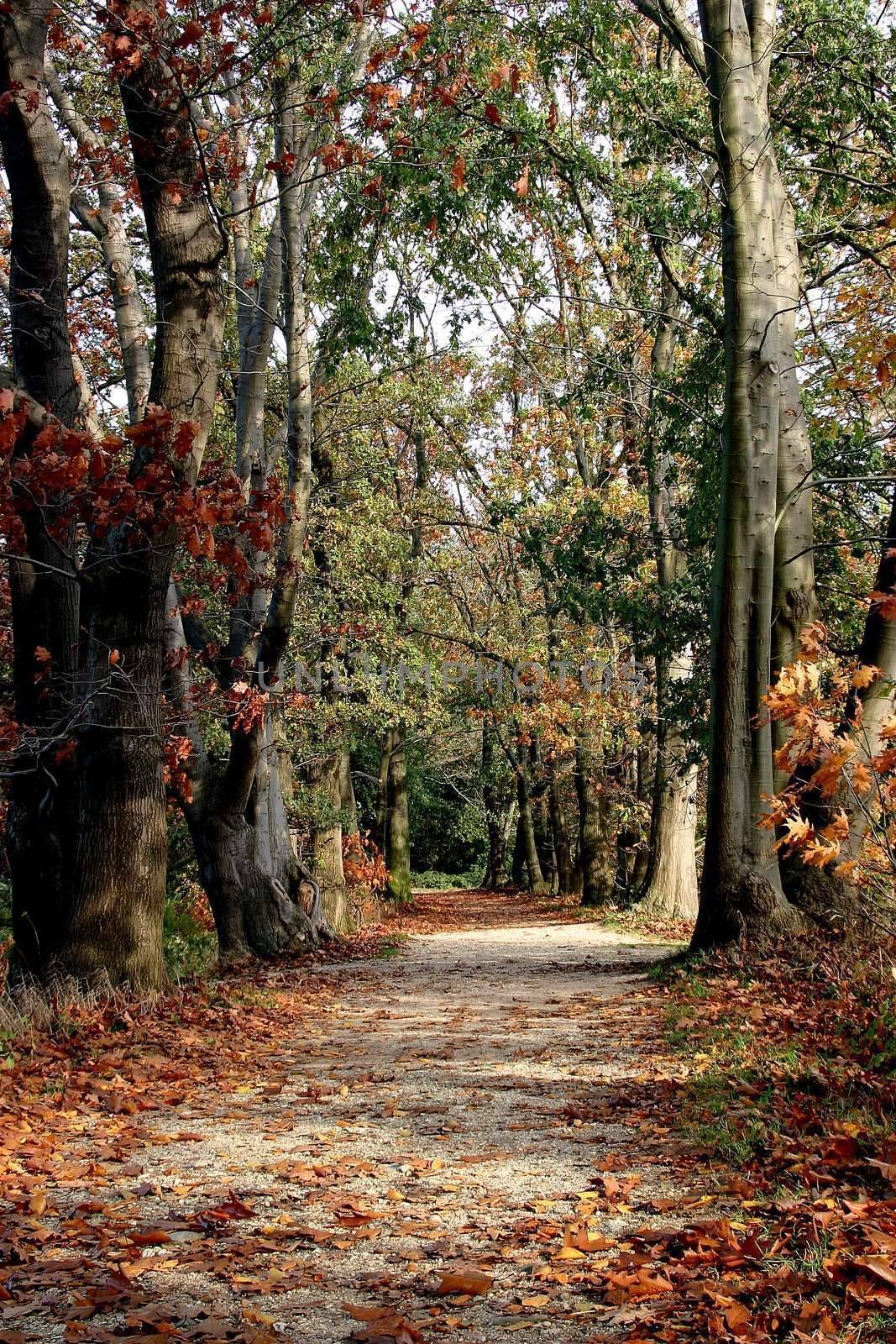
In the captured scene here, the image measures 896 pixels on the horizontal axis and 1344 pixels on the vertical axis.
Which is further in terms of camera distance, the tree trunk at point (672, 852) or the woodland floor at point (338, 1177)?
the tree trunk at point (672, 852)

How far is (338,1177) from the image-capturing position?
4746mm

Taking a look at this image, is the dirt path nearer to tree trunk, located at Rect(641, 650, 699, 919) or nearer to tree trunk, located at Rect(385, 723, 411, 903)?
tree trunk, located at Rect(641, 650, 699, 919)

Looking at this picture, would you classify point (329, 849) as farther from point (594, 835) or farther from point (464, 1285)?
point (464, 1285)

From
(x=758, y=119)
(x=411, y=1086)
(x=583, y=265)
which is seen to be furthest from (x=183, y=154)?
(x=583, y=265)

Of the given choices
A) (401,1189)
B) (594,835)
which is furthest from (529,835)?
(401,1189)

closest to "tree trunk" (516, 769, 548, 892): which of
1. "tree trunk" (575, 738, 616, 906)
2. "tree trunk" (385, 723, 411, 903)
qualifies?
"tree trunk" (385, 723, 411, 903)

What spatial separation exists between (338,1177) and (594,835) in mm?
19887

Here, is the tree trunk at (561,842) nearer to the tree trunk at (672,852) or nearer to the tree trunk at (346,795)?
the tree trunk at (346,795)

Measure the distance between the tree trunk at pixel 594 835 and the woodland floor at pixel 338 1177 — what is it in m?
14.9

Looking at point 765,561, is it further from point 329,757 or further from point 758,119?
point 329,757

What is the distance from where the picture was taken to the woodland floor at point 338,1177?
11.1 ft

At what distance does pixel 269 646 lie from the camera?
12117mm

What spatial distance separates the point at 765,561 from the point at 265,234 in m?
8.81

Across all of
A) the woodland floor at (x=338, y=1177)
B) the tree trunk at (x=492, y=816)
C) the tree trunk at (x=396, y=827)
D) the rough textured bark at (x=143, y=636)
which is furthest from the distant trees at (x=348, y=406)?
the tree trunk at (x=492, y=816)
